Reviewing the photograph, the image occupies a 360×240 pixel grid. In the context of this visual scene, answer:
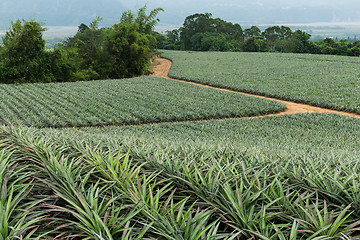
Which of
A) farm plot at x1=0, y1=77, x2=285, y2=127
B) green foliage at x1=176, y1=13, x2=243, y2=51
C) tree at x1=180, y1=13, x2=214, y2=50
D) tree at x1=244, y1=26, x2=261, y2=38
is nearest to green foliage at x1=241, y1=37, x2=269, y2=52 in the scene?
green foliage at x1=176, y1=13, x2=243, y2=51

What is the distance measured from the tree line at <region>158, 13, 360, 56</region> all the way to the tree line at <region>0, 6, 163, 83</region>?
66.1 feet

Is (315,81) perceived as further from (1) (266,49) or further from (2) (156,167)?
(1) (266,49)

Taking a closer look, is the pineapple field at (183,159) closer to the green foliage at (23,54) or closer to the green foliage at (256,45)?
the green foliage at (23,54)

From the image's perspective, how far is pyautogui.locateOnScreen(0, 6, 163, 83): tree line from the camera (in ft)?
60.0

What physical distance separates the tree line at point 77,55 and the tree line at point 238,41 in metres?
20.2

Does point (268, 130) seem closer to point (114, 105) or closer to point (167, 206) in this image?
point (114, 105)

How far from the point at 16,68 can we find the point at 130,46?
26.7 feet

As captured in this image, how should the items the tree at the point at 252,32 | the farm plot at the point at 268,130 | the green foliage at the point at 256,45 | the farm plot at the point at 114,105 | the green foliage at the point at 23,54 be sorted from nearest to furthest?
the farm plot at the point at 268,130 < the farm plot at the point at 114,105 < the green foliage at the point at 23,54 < the green foliage at the point at 256,45 < the tree at the point at 252,32

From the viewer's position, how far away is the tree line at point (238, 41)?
138 feet

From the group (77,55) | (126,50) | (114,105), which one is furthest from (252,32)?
(114,105)

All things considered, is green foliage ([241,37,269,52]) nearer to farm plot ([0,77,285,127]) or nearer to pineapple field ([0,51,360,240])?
pineapple field ([0,51,360,240])

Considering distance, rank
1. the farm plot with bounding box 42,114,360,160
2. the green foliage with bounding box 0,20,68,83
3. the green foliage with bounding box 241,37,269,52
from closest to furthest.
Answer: the farm plot with bounding box 42,114,360,160 → the green foliage with bounding box 0,20,68,83 → the green foliage with bounding box 241,37,269,52

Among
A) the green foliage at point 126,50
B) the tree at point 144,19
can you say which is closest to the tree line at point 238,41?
the tree at point 144,19

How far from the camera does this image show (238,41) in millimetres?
59219
